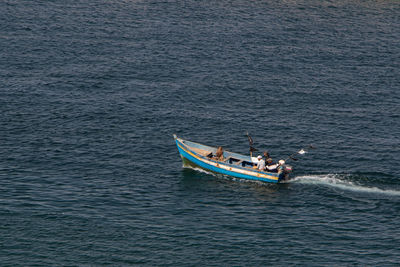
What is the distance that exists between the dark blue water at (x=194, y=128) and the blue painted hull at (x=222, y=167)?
122cm

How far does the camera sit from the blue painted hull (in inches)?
3984

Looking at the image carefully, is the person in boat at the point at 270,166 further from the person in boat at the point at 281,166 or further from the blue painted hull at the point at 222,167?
the blue painted hull at the point at 222,167

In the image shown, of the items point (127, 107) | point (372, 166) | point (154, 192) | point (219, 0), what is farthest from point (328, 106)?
point (219, 0)

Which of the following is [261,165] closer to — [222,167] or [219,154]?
[222,167]

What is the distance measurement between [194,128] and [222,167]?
16.7 metres

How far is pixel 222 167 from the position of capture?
339ft

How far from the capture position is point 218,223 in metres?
90.4

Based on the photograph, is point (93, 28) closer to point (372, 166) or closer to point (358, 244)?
point (372, 166)

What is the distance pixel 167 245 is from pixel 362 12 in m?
113

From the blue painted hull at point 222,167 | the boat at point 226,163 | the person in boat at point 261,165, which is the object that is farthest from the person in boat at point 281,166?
the person in boat at point 261,165

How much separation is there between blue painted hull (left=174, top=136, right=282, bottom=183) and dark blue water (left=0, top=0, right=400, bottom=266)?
1.22 metres

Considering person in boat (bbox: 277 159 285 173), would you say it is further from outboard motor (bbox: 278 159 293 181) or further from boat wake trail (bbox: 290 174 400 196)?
boat wake trail (bbox: 290 174 400 196)

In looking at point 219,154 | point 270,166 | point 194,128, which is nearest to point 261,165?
point 270,166

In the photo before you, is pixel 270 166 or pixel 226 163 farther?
pixel 226 163
